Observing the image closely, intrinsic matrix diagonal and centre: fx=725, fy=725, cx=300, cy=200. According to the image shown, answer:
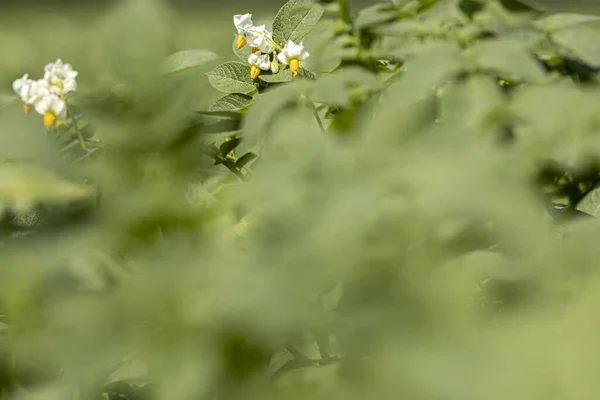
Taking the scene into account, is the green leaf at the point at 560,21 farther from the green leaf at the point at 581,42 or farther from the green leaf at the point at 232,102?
the green leaf at the point at 232,102

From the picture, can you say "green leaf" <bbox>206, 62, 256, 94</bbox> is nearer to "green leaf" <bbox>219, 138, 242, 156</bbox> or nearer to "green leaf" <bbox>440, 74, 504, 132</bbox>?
"green leaf" <bbox>219, 138, 242, 156</bbox>

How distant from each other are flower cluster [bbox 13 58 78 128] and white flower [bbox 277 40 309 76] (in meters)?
0.34

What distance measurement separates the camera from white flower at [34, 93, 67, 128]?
891 mm

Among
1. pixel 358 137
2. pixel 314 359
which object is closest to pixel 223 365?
pixel 314 359

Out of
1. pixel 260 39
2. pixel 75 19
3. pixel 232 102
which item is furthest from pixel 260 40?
pixel 75 19

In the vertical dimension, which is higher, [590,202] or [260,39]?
[260,39]

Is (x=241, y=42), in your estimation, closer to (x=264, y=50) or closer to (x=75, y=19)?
(x=264, y=50)

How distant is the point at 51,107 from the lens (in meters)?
0.91

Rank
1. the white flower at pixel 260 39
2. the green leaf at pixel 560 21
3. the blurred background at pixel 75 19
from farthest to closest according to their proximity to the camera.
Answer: the blurred background at pixel 75 19
the white flower at pixel 260 39
the green leaf at pixel 560 21

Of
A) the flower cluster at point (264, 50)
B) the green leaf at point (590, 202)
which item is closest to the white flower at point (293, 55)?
the flower cluster at point (264, 50)

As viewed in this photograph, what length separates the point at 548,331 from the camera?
1.25 ft

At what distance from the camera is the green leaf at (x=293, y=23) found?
123 centimetres

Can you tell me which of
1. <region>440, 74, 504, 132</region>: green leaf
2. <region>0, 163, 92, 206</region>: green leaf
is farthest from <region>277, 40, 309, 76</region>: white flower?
<region>0, 163, 92, 206</region>: green leaf

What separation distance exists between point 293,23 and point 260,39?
8cm
